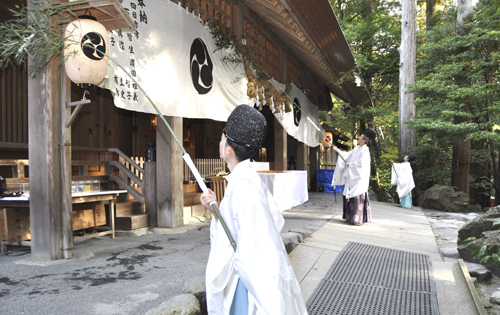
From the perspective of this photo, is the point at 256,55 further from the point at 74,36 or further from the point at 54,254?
the point at 54,254

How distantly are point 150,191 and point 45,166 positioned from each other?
270 centimetres

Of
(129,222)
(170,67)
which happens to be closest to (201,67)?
(170,67)

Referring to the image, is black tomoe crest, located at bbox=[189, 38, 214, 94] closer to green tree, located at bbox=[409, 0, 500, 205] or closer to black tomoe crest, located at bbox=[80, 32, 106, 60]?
black tomoe crest, located at bbox=[80, 32, 106, 60]

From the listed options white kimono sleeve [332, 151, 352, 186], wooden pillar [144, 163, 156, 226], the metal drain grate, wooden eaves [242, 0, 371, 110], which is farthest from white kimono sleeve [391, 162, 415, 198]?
wooden pillar [144, 163, 156, 226]

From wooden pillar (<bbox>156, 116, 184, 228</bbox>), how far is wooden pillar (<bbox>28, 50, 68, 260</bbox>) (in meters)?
2.32

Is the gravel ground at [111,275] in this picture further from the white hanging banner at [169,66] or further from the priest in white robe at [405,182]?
the priest in white robe at [405,182]

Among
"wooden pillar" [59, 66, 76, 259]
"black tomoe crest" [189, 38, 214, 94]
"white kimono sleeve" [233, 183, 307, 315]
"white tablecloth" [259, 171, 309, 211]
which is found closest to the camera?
"white kimono sleeve" [233, 183, 307, 315]

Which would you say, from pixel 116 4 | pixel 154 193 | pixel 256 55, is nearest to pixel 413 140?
pixel 256 55

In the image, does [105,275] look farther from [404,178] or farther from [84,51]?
[404,178]

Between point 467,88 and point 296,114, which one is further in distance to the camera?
point 296,114

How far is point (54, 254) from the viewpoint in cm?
417

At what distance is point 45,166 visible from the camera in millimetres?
4152

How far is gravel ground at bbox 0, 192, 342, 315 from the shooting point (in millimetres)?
2898

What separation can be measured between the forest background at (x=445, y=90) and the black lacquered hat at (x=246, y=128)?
979cm
